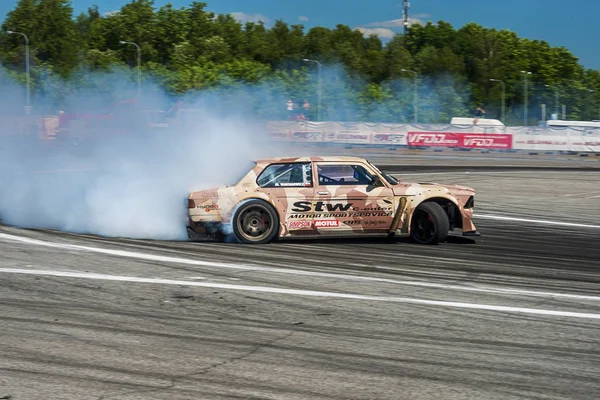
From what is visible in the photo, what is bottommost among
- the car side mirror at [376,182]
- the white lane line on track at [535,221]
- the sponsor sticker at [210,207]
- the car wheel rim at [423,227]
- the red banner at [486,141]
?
the white lane line on track at [535,221]

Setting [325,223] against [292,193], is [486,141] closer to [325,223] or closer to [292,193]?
[325,223]

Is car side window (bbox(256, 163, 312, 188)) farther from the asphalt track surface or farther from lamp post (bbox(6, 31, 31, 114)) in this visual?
lamp post (bbox(6, 31, 31, 114))

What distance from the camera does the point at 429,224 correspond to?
11875mm

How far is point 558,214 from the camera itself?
1695 cm

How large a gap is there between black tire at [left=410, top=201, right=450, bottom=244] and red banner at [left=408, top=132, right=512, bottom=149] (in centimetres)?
3419

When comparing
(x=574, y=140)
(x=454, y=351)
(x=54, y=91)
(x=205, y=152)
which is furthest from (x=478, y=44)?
(x=454, y=351)

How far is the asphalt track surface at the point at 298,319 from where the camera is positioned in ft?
17.3

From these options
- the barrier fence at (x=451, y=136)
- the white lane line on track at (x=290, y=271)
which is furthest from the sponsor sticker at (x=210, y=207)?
the barrier fence at (x=451, y=136)

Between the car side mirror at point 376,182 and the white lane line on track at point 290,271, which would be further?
the car side mirror at point 376,182

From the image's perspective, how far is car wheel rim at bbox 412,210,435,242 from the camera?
11844 millimetres

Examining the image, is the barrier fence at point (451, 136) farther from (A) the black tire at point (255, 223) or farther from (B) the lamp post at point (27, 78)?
(A) the black tire at point (255, 223)

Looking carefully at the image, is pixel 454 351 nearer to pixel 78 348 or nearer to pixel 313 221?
pixel 78 348

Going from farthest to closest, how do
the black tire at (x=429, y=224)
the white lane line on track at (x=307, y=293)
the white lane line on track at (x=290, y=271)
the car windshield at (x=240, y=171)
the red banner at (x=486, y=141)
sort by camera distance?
the red banner at (x=486, y=141)
the car windshield at (x=240, y=171)
the black tire at (x=429, y=224)
the white lane line on track at (x=290, y=271)
the white lane line on track at (x=307, y=293)

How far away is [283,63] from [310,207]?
241ft
